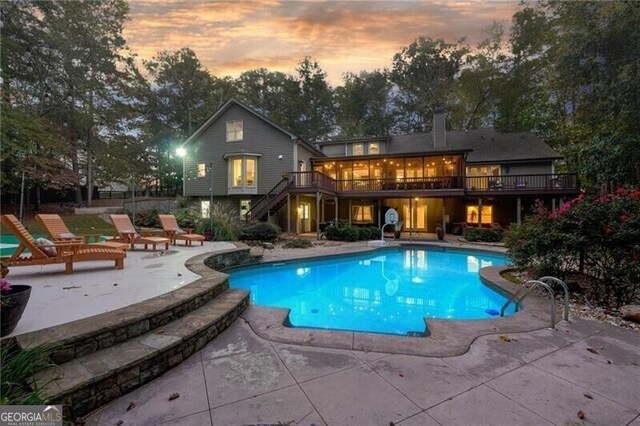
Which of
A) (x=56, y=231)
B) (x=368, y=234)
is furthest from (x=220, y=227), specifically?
(x=368, y=234)

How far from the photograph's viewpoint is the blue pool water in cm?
540

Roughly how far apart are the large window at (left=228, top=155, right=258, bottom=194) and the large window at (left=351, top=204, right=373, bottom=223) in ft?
24.4

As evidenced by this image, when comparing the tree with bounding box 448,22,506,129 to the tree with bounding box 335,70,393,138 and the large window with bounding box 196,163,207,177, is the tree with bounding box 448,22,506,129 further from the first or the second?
the large window with bounding box 196,163,207,177

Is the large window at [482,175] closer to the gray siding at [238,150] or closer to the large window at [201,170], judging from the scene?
the gray siding at [238,150]

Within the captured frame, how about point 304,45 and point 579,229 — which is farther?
point 304,45

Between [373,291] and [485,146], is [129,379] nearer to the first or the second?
[373,291]

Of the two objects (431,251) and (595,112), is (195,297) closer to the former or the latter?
(431,251)

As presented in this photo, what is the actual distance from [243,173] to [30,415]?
1697cm

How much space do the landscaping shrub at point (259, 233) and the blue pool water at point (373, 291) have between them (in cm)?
352

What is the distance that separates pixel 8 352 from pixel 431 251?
1321 cm

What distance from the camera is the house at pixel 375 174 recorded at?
1672 cm

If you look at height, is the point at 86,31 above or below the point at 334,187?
above

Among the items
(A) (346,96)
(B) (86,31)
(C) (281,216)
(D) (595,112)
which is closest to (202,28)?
(C) (281,216)

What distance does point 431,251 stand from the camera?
13.1m
